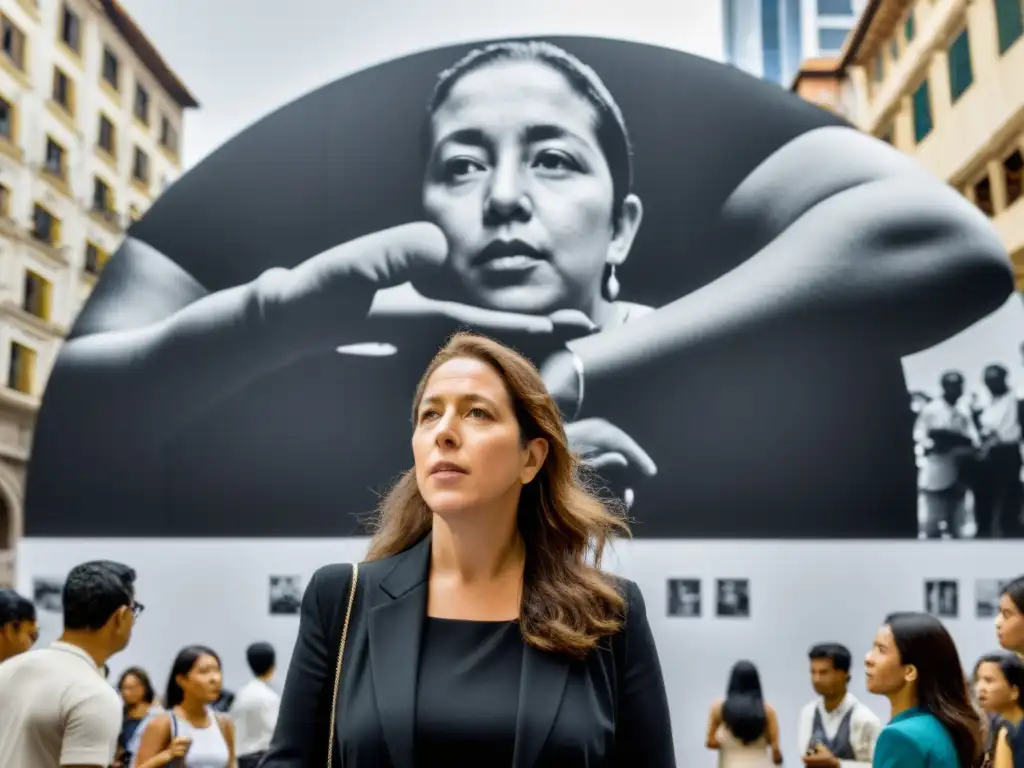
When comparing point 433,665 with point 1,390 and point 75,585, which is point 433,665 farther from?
point 1,390

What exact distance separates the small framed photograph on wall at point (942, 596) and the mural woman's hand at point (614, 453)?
2255 mm

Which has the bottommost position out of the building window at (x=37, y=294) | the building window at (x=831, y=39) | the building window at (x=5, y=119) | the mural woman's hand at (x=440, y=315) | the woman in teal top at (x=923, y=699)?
the woman in teal top at (x=923, y=699)

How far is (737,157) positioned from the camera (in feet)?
31.6

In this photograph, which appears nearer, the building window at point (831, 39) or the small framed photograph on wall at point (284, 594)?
the small framed photograph on wall at point (284, 594)

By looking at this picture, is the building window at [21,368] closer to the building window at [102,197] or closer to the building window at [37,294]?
the building window at [37,294]

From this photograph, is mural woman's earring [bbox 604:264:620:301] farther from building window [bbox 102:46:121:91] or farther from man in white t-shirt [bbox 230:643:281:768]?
building window [bbox 102:46:121:91]

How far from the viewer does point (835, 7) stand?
33.3 ft

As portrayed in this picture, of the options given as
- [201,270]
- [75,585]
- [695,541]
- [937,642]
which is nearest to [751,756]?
[695,541]

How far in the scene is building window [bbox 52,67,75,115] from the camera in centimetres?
1018

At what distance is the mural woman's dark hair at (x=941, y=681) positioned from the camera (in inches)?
126

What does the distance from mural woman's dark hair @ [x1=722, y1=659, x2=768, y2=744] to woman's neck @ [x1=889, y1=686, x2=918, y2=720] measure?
329 centimetres

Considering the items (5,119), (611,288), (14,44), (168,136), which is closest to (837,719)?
(611,288)

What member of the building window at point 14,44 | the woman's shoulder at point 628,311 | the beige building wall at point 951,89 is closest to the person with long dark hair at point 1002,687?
the woman's shoulder at point 628,311

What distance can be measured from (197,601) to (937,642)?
7046 mm
